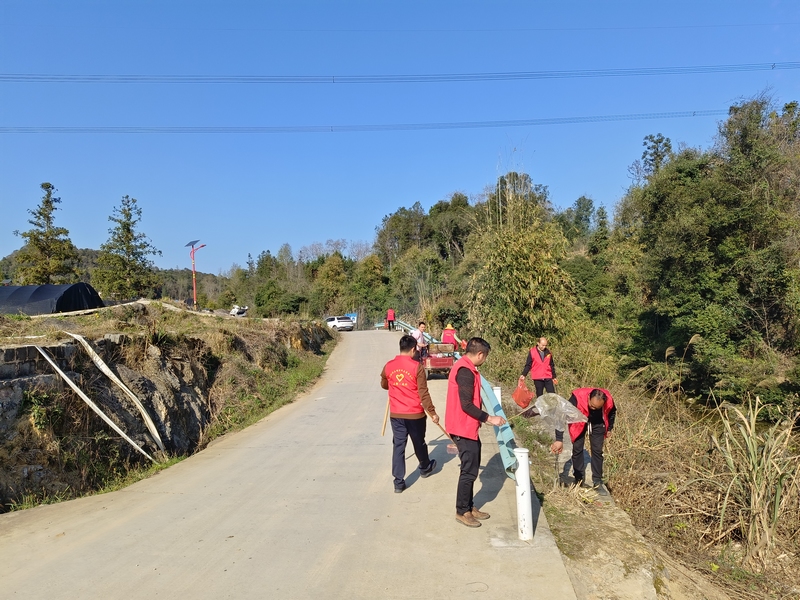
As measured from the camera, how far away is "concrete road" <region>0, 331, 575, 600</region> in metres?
3.98

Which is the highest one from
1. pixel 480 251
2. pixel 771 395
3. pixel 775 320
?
pixel 480 251

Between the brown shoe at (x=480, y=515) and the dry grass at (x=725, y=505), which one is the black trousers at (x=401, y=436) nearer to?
the brown shoe at (x=480, y=515)

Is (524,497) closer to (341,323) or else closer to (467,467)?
(467,467)

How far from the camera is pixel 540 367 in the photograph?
33.5ft

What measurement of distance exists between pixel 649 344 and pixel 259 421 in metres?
17.5

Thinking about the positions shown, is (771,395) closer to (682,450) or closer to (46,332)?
(682,450)

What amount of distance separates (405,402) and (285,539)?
182 cm

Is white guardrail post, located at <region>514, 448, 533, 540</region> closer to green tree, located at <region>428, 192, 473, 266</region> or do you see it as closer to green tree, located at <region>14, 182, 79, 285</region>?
green tree, located at <region>14, 182, 79, 285</region>

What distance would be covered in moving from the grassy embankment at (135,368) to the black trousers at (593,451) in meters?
5.61

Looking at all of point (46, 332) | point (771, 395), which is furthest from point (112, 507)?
point (771, 395)

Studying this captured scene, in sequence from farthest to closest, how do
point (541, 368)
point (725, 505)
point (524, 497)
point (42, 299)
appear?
point (42, 299) < point (541, 368) < point (725, 505) < point (524, 497)

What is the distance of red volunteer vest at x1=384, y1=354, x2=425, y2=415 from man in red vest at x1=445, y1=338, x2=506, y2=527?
94 cm

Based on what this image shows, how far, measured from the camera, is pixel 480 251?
19031 millimetres

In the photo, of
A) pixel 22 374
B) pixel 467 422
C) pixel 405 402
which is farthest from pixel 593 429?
pixel 22 374
